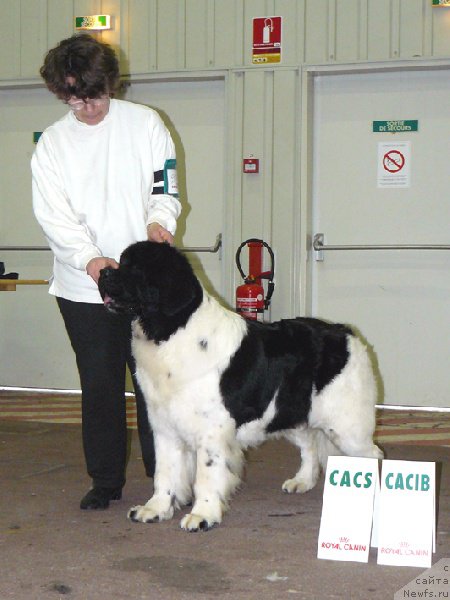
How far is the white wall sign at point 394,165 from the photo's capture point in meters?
7.80

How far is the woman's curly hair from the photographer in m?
3.68

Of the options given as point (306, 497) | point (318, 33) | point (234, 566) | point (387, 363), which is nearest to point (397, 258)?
point (387, 363)

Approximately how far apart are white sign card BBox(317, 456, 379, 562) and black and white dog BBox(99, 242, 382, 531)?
62 centimetres

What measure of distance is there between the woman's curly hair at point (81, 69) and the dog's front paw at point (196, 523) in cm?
190

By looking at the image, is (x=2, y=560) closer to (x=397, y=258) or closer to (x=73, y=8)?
(x=397, y=258)

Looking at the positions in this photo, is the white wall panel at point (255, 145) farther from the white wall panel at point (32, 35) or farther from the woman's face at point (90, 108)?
the woman's face at point (90, 108)

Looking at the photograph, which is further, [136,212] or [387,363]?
[387,363]

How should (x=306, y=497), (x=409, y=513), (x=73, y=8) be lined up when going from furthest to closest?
(x=73, y=8)
(x=306, y=497)
(x=409, y=513)

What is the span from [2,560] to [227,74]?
576cm

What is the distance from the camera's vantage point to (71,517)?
3885 millimetres

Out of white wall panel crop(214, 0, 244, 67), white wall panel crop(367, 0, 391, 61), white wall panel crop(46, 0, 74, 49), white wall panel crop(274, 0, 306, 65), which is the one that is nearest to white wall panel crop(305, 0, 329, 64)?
white wall panel crop(274, 0, 306, 65)

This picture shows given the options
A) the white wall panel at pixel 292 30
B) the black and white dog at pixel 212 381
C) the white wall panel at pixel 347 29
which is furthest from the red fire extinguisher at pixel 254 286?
the black and white dog at pixel 212 381

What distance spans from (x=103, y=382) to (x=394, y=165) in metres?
4.66

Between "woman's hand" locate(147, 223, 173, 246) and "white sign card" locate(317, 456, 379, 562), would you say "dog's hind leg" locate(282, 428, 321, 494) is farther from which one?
"woman's hand" locate(147, 223, 173, 246)
